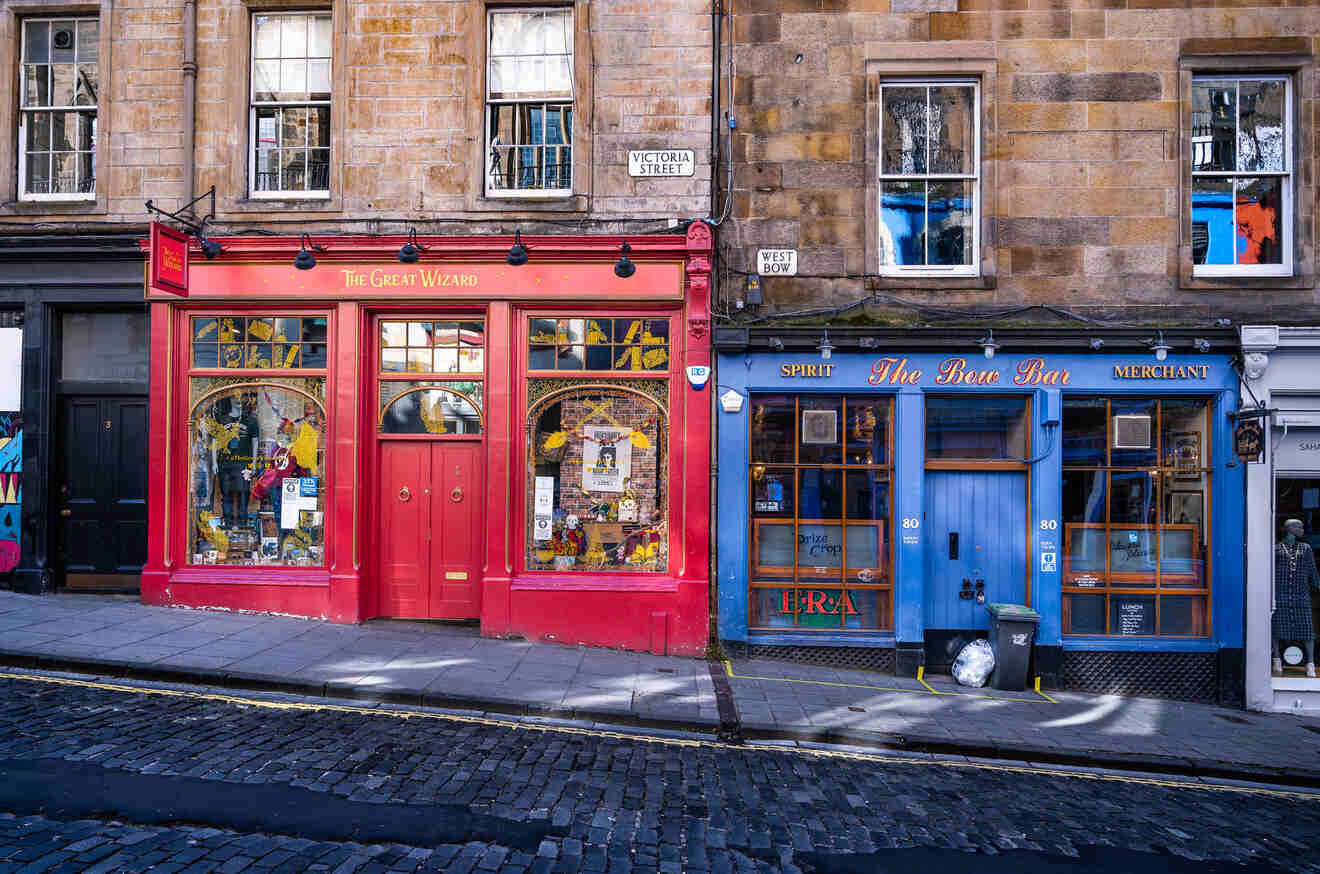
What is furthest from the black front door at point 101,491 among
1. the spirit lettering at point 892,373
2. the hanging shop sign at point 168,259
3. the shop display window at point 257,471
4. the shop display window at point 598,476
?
the spirit lettering at point 892,373

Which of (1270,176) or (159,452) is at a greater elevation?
(1270,176)

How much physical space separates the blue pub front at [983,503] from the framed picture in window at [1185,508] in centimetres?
2

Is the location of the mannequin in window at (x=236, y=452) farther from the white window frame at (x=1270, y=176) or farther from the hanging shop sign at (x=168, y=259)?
the white window frame at (x=1270, y=176)

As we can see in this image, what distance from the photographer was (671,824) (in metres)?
4.61

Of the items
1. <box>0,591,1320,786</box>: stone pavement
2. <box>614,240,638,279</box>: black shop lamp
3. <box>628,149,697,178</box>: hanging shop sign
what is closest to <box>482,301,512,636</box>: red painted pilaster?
<box>0,591,1320,786</box>: stone pavement

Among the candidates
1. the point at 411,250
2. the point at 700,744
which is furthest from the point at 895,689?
the point at 411,250

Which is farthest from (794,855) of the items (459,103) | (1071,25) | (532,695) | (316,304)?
(1071,25)

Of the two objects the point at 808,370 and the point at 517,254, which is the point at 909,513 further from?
the point at 517,254

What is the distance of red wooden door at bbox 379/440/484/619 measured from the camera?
30.9 feet

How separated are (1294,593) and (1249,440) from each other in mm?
2031

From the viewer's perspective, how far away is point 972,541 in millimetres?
8953

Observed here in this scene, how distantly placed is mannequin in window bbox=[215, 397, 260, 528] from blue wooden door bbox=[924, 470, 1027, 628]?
28.0 ft

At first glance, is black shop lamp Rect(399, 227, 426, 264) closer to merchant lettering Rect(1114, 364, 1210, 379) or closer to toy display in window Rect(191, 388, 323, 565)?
toy display in window Rect(191, 388, 323, 565)

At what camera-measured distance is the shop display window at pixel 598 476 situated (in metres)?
9.23
